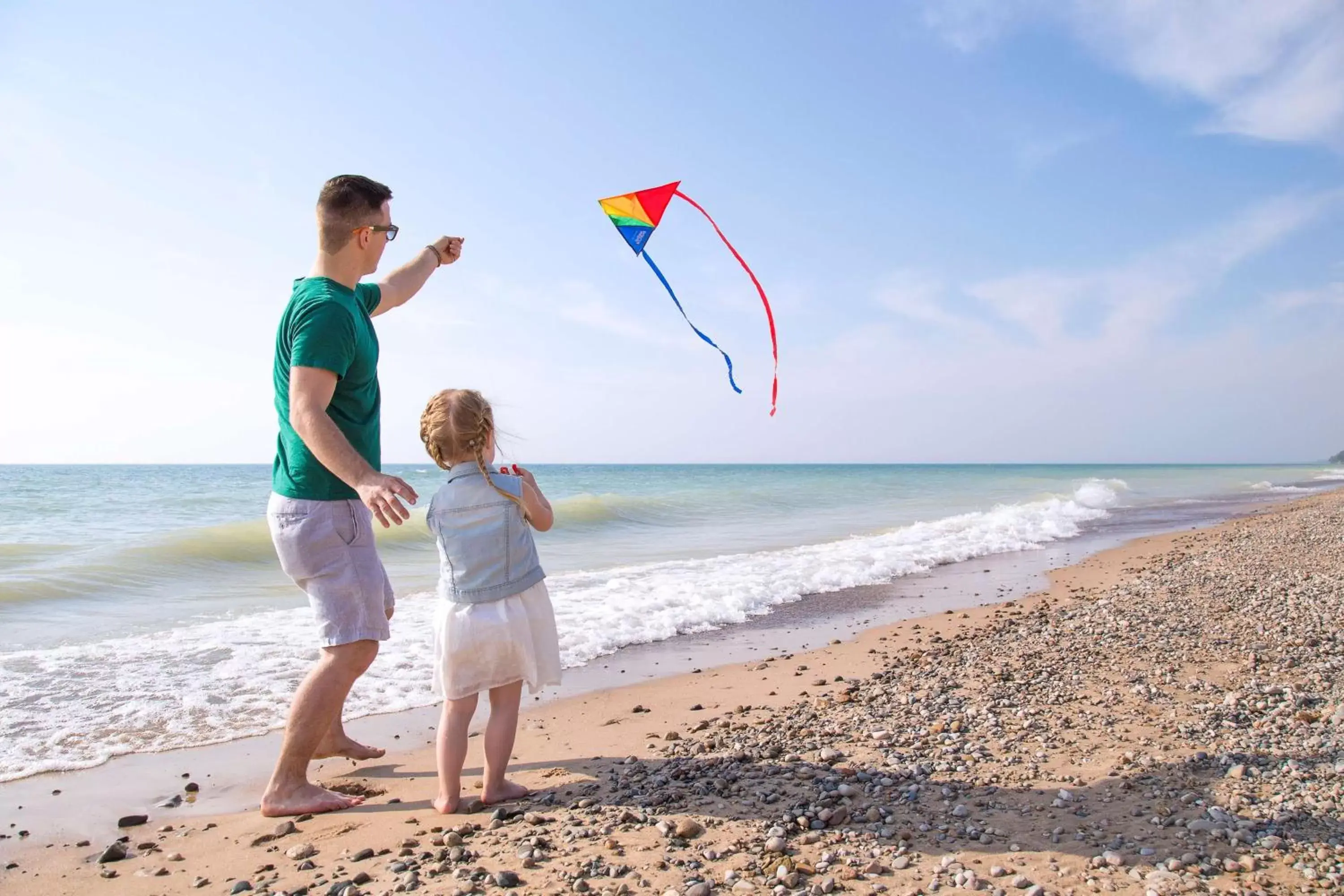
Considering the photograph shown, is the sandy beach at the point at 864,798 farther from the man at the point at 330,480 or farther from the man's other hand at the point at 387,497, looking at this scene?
the man's other hand at the point at 387,497

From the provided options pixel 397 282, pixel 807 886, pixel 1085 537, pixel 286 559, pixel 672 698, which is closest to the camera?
pixel 807 886

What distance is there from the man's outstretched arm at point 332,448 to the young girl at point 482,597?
38cm

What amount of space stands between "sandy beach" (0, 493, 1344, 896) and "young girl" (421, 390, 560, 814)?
0.27m

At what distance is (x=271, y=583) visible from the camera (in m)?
9.35

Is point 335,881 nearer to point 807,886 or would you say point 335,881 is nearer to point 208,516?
point 807,886

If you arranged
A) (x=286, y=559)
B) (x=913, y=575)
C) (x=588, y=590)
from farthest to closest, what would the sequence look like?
1. (x=913, y=575)
2. (x=588, y=590)
3. (x=286, y=559)

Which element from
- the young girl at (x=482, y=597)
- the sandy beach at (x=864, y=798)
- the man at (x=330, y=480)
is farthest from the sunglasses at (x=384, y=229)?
the sandy beach at (x=864, y=798)

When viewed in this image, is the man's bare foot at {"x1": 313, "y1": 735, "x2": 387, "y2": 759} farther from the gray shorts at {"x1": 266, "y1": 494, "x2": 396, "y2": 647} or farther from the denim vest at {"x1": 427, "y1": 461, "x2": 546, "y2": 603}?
the denim vest at {"x1": 427, "y1": 461, "x2": 546, "y2": 603}

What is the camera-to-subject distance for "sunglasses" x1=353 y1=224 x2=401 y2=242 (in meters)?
3.26

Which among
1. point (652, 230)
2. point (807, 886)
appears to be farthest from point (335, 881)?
point (652, 230)

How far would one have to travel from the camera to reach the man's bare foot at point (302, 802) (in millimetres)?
3107

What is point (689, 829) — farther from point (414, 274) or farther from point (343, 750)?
point (414, 274)

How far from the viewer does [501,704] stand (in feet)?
10.4

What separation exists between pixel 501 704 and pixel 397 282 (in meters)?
1.97
